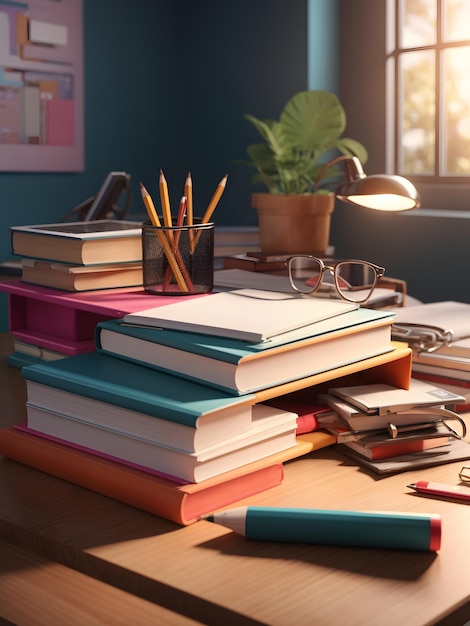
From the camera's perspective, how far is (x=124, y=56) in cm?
268

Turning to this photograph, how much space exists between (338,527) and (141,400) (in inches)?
8.7

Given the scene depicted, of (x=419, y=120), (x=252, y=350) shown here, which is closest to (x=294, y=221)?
(x=252, y=350)

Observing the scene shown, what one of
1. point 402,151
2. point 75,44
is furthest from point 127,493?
point 75,44

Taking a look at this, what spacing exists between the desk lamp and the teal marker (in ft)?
2.03

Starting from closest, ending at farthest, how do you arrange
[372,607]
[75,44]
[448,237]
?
[372,607], [448,237], [75,44]

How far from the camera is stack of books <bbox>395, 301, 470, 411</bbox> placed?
118cm

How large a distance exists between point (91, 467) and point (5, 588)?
0.17 meters

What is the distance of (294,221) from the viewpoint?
67.4 inches

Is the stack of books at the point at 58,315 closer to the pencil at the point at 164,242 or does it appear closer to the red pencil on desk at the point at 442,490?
the pencil at the point at 164,242

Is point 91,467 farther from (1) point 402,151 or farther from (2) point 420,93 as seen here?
(2) point 420,93

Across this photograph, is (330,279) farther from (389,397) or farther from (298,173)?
(298,173)

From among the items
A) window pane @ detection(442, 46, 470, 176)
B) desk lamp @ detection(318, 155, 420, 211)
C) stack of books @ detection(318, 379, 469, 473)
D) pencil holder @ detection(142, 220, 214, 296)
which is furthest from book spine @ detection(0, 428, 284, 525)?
window pane @ detection(442, 46, 470, 176)

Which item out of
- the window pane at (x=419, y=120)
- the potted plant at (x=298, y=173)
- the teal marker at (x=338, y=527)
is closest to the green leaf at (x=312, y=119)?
the potted plant at (x=298, y=173)

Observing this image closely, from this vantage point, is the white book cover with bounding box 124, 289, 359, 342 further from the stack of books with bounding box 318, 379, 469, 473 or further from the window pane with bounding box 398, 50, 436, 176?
the window pane with bounding box 398, 50, 436, 176
